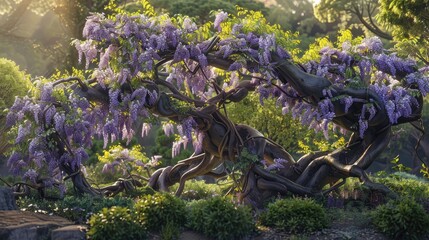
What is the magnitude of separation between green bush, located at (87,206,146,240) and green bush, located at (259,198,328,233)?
2706 millimetres

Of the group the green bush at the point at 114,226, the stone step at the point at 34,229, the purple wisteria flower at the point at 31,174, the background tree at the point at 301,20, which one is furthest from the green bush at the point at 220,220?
the background tree at the point at 301,20

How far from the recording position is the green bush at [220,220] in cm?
1291

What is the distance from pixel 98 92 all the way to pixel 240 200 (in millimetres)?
4221

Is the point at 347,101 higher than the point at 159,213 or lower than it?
higher

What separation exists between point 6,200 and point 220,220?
14.2ft

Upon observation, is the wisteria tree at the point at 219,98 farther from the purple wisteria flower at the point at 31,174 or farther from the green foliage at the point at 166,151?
the green foliage at the point at 166,151

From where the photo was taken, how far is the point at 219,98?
53.7 ft

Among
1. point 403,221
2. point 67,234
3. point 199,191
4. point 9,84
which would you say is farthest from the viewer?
point 9,84

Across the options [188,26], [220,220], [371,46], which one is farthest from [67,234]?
[371,46]

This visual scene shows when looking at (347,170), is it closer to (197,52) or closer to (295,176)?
(295,176)

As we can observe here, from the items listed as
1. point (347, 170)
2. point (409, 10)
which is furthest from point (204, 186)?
point (409, 10)

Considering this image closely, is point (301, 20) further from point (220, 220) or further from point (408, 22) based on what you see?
point (220, 220)

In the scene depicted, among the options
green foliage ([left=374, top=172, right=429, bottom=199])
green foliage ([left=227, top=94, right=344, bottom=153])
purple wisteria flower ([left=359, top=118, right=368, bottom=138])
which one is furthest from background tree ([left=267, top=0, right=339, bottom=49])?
purple wisteria flower ([left=359, top=118, right=368, bottom=138])

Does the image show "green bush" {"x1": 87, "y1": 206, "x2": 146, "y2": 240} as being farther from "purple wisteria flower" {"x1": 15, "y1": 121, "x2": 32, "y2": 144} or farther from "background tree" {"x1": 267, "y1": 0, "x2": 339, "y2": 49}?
"background tree" {"x1": 267, "y1": 0, "x2": 339, "y2": 49}
